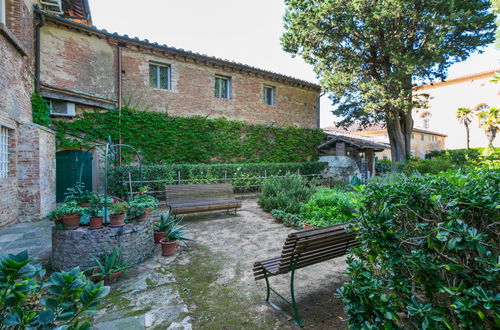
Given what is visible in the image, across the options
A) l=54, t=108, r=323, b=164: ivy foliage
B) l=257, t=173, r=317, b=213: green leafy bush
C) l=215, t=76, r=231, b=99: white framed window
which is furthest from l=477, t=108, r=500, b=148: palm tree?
l=215, t=76, r=231, b=99: white framed window

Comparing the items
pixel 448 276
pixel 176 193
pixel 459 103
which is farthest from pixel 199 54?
pixel 459 103

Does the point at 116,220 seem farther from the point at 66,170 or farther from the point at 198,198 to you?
the point at 66,170

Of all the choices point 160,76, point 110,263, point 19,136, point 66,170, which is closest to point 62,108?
point 66,170

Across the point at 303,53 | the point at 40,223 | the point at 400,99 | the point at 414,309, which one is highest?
the point at 303,53

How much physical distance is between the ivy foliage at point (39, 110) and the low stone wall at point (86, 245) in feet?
20.1

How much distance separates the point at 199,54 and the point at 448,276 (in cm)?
1226

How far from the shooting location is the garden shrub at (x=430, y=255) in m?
1.36

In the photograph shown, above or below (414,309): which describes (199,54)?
above

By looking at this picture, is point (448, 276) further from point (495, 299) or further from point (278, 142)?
point (278, 142)

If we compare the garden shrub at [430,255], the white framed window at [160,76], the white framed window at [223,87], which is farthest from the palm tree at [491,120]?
the garden shrub at [430,255]

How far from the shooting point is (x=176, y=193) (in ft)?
23.0

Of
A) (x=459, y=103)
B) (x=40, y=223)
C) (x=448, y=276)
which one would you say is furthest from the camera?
(x=459, y=103)

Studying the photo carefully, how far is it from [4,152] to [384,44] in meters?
15.8

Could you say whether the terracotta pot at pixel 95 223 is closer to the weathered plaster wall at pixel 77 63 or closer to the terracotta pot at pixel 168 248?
the terracotta pot at pixel 168 248
